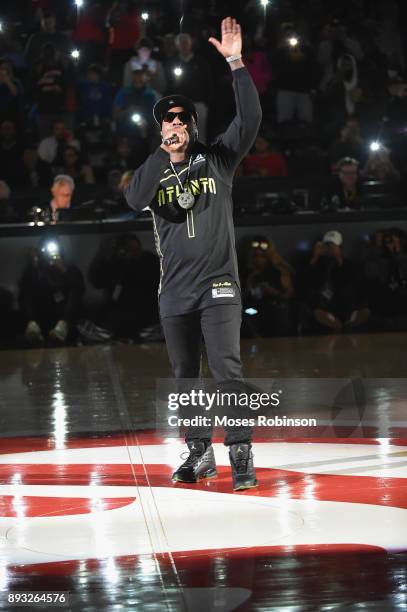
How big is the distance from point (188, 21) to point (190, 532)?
45.2 feet

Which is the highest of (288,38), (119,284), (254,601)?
(288,38)

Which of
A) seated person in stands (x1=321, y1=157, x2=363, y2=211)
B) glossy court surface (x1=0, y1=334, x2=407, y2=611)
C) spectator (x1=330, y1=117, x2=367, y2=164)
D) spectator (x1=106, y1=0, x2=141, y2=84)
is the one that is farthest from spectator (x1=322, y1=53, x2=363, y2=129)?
glossy court surface (x1=0, y1=334, x2=407, y2=611)

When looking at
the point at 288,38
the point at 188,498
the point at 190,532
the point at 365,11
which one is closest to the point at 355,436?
the point at 188,498

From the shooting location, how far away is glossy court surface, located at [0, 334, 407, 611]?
399 cm

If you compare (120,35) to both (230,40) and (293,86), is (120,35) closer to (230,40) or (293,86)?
(293,86)

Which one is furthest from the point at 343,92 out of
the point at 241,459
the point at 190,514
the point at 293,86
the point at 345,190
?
the point at 190,514

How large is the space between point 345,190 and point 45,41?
5460mm

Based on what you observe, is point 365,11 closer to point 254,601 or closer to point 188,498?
point 188,498

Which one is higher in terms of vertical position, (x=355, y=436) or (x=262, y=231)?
(x=262, y=231)

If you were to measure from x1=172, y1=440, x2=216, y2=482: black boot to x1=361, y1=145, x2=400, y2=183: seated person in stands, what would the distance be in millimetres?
8907

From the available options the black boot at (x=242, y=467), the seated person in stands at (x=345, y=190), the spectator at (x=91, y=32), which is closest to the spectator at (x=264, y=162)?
the seated person in stands at (x=345, y=190)

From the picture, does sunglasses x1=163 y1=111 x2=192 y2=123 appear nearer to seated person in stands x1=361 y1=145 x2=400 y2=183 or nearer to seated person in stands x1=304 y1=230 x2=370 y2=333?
seated person in stands x1=304 y1=230 x2=370 y2=333

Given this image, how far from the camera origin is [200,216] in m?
5.90

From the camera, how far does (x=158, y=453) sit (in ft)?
22.9
